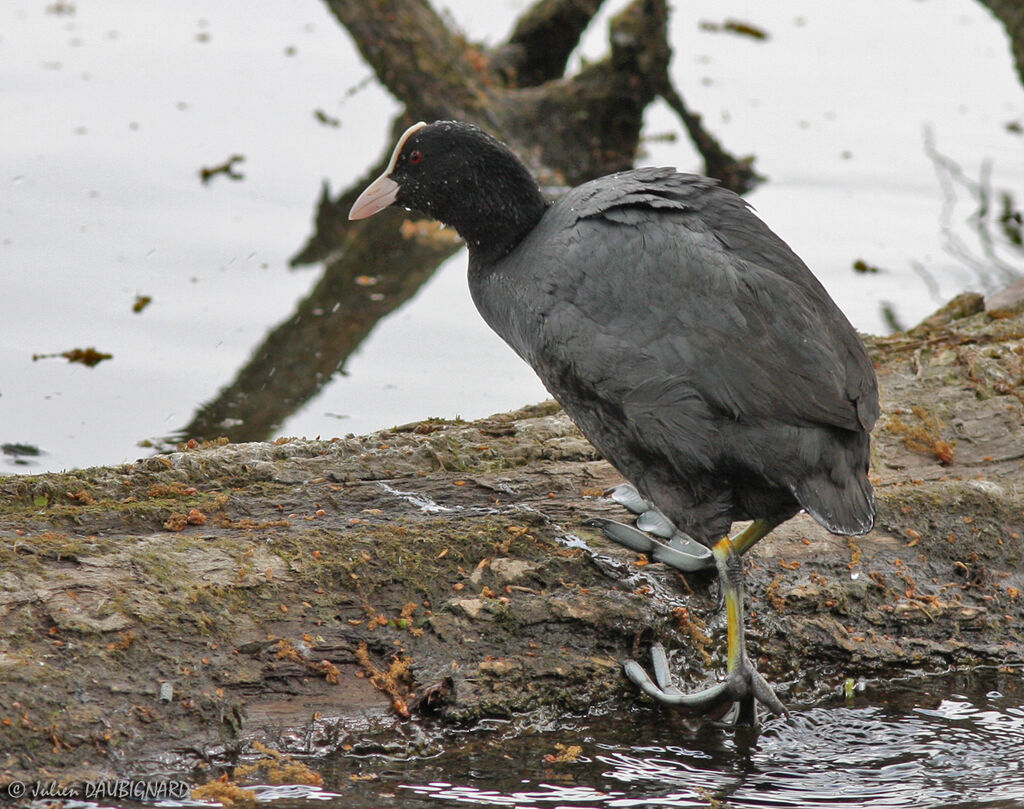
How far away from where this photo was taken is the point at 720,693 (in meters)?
3.65

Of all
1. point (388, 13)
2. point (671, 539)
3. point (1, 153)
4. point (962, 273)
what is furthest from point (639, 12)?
point (671, 539)

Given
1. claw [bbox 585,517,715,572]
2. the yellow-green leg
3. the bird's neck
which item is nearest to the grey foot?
claw [bbox 585,517,715,572]

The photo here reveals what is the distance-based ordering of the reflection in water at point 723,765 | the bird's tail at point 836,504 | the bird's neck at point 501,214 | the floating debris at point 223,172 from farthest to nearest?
1. the floating debris at point 223,172
2. the bird's neck at point 501,214
3. the bird's tail at point 836,504
4. the reflection in water at point 723,765

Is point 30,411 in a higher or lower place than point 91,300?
lower

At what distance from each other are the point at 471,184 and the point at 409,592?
1.37m

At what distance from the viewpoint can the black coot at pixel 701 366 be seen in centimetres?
355

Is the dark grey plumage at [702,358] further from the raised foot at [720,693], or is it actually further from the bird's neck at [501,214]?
the raised foot at [720,693]

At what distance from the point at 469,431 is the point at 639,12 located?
590cm

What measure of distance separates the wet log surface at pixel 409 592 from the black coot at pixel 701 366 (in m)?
0.25

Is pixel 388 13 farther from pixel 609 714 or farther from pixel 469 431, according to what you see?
pixel 609 714

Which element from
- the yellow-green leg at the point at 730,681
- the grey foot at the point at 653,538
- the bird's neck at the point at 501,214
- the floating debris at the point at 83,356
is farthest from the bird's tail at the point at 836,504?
the floating debris at the point at 83,356

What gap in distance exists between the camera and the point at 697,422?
3547 millimetres

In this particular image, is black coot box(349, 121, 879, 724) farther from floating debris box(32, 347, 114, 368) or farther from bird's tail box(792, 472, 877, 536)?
floating debris box(32, 347, 114, 368)

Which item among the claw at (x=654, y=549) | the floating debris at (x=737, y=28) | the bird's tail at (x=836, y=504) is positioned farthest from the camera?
the floating debris at (x=737, y=28)
